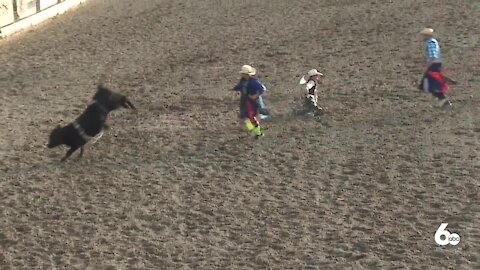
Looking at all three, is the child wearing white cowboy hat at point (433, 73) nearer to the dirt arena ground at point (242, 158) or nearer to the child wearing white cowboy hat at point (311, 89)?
the dirt arena ground at point (242, 158)

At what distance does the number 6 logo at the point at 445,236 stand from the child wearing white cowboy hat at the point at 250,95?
412cm

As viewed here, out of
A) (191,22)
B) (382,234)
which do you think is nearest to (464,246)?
(382,234)

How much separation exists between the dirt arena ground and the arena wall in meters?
1.44

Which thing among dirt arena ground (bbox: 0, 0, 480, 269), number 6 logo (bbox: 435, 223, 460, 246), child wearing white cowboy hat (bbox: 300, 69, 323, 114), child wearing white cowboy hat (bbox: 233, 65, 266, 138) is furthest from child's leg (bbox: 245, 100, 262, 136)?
number 6 logo (bbox: 435, 223, 460, 246)

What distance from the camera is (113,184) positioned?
9.91m

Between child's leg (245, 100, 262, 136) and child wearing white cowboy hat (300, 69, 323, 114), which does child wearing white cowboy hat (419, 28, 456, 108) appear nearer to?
child wearing white cowboy hat (300, 69, 323, 114)

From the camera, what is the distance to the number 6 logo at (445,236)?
7682mm

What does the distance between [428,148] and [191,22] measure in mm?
11813

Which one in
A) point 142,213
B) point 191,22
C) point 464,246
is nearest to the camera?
point 464,246

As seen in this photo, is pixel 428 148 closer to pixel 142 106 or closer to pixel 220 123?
pixel 220 123

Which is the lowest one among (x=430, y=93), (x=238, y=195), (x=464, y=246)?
(x=464, y=246)

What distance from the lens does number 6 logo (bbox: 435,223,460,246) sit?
768 centimetres

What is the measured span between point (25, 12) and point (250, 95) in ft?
42.7

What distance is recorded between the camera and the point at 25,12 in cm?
2161
